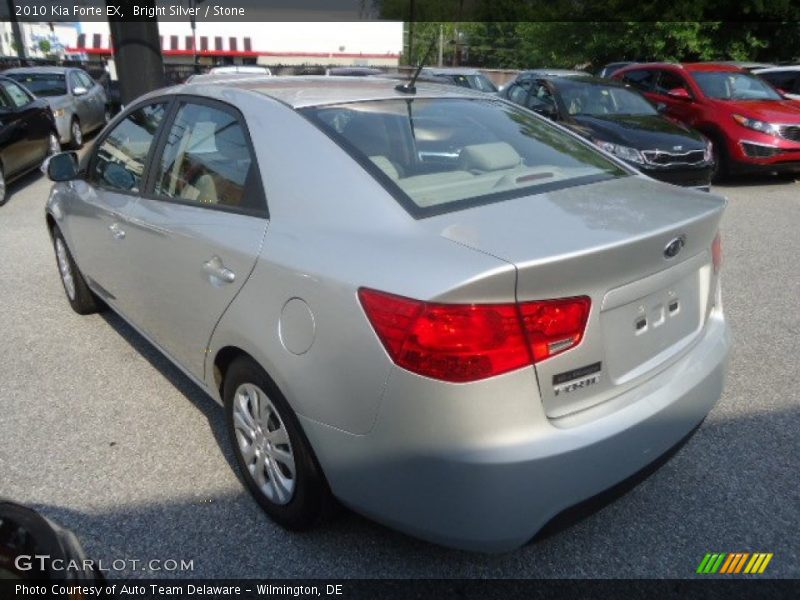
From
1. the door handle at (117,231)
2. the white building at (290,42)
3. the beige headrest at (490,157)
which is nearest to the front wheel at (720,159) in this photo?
the beige headrest at (490,157)

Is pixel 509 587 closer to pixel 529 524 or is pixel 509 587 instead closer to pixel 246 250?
pixel 529 524

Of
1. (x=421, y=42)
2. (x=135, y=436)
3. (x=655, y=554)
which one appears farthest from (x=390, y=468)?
(x=421, y=42)

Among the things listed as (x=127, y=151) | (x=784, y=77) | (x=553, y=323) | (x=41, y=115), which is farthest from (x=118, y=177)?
(x=784, y=77)

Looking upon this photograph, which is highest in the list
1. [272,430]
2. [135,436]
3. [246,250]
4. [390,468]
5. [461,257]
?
[461,257]

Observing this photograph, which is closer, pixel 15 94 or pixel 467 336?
pixel 467 336

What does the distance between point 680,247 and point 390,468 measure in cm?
117

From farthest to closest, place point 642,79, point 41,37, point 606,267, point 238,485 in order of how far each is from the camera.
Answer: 1. point 41,37
2. point 642,79
3. point 238,485
4. point 606,267

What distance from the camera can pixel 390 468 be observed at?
1.87 m

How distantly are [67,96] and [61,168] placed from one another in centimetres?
1013

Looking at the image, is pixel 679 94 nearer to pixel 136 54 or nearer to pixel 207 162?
pixel 136 54

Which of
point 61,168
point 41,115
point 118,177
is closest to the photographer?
point 118,177

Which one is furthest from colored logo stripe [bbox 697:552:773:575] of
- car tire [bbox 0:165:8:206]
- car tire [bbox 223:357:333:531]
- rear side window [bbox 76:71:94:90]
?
rear side window [bbox 76:71:94:90]

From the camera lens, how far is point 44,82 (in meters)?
12.7

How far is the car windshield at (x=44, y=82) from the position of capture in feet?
40.7
